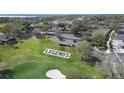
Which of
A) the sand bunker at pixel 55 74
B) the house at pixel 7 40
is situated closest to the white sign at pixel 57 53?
the sand bunker at pixel 55 74

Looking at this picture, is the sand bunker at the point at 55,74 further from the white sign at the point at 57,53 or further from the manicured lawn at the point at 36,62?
the white sign at the point at 57,53

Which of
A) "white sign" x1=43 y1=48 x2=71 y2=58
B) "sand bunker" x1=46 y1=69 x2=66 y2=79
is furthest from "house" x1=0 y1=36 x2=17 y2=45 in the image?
"sand bunker" x1=46 y1=69 x2=66 y2=79

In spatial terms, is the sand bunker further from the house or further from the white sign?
the house

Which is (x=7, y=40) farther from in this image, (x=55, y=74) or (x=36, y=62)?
(x=55, y=74)

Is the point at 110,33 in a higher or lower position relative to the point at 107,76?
higher
